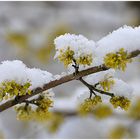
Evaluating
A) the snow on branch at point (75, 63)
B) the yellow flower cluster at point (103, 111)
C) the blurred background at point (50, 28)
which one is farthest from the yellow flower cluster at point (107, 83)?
the blurred background at point (50, 28)

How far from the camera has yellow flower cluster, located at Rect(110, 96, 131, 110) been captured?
4.26 ft

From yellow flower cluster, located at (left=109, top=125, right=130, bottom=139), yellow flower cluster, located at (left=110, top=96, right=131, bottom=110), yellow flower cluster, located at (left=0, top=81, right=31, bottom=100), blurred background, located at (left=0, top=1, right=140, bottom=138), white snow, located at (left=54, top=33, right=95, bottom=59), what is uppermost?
blurred background, located at (left=0, top=1, right=140, bottom=138)

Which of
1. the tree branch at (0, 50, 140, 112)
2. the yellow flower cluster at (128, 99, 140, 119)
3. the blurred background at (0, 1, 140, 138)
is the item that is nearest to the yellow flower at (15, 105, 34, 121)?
the tree branch at (0, 50, 140, 112)

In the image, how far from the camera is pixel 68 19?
6.61 metres

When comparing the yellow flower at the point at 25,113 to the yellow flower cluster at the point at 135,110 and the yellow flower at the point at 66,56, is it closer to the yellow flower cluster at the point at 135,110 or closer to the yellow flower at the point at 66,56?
the yellow flower at the point at 66,56

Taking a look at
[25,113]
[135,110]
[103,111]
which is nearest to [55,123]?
[103,111]

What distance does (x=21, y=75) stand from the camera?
1229mm

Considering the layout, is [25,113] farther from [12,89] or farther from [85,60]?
[85,60]

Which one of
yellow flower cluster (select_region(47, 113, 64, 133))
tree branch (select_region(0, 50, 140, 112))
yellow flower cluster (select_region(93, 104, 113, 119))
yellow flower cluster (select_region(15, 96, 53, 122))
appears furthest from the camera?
yellow flower cluster (select_region(47, 113, 64, 133))

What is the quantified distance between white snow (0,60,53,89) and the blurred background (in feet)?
8.86

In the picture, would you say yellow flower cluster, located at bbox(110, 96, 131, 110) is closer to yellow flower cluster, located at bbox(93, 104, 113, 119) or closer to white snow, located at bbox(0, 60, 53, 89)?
white snow, located at bbox(0, 60, 53, 89)

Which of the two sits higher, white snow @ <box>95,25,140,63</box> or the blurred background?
the blurred background

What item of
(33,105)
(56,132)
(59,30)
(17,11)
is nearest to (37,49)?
(59,30)

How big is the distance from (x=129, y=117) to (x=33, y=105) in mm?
2192
